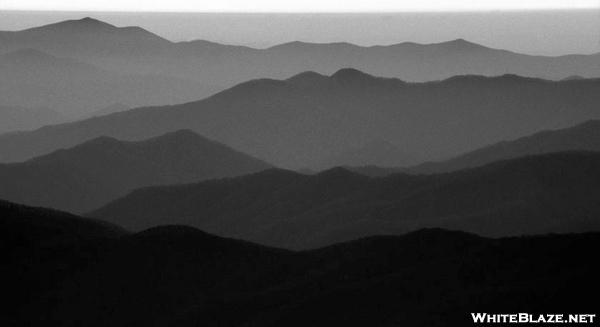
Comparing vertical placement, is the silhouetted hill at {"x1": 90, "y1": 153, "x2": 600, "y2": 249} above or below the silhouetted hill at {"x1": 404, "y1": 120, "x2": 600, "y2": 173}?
below

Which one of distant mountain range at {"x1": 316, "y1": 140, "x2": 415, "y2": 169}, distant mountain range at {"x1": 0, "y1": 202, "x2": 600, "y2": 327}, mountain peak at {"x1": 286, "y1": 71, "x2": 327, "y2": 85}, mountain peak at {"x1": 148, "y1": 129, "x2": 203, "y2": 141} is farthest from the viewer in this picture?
mountain peak at {"x1": 286, "y1": 71, "x2": 327, "y2": 85}

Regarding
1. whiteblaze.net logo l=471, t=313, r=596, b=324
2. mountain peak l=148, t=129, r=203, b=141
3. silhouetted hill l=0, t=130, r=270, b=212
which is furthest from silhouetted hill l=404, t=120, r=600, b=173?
whiteblaze.net logo l=471, t=313, r=596, b=324

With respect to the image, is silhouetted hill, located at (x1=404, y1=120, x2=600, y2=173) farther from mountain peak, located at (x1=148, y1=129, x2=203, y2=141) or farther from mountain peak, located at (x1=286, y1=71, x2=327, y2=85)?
mountain peak, located at (x1=286, y1=71, x2=327, y2=85)

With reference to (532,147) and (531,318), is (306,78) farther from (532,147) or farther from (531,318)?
(531,318)

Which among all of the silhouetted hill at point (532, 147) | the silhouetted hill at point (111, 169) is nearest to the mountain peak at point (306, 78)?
the silhouetted hill at point (111, 169)

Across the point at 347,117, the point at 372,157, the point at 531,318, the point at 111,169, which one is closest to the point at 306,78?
the point at 347,117

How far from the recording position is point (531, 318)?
39.4 metres

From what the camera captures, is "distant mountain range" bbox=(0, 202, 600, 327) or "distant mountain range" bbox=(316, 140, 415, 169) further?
"distant mountain range" bbox=(316, 140, 415, 169)

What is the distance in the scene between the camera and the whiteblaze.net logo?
127 feet

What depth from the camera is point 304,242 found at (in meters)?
78.4

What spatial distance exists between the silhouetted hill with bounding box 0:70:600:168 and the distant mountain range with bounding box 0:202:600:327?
316 ft

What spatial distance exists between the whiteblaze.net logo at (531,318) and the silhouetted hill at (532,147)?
7329 centimetres

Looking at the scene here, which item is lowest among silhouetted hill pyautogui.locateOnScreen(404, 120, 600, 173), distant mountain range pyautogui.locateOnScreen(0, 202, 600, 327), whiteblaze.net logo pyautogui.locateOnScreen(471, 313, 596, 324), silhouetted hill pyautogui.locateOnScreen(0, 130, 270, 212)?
whiteblaze.net logo pyautogui.locateOnScreen(471, 313, 596, 324)

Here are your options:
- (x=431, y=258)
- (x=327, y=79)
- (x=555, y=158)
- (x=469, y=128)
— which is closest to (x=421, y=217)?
(x=555, y=158)
